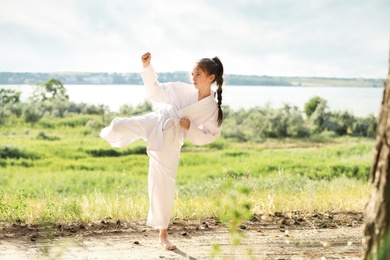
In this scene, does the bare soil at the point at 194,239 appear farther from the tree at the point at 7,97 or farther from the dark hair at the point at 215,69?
the tree at the point at 7,97

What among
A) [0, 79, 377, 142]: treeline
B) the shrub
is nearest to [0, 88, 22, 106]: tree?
[0, 79, 377, 142]: treeline

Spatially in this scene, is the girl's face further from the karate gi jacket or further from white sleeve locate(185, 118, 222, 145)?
white sleeve locate(185, 118, 222, 145)

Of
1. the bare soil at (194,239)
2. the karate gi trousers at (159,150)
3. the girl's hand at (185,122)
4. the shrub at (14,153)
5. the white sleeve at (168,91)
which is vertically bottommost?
the shrub at (14,153)

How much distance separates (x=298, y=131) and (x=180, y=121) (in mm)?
17284

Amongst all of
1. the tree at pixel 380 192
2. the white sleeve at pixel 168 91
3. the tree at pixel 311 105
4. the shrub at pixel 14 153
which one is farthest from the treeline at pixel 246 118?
the tree at pixel 380 192

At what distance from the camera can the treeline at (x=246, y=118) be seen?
21.6 m

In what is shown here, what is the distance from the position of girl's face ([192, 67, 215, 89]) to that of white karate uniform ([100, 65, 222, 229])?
0.34ft

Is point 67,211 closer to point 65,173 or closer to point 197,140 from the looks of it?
point 197,140

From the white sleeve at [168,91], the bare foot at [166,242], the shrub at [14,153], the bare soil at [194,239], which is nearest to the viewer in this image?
the bare soil at [194,239]

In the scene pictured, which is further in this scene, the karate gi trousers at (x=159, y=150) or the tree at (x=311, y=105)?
the tree at (x=311, y=105)

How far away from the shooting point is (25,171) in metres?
18.1

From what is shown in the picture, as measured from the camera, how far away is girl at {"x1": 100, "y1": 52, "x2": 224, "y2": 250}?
455 cm

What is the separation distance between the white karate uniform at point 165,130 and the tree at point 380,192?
7.46 feet

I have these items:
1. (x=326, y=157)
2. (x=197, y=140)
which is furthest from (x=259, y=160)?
(x=197, y=140)
